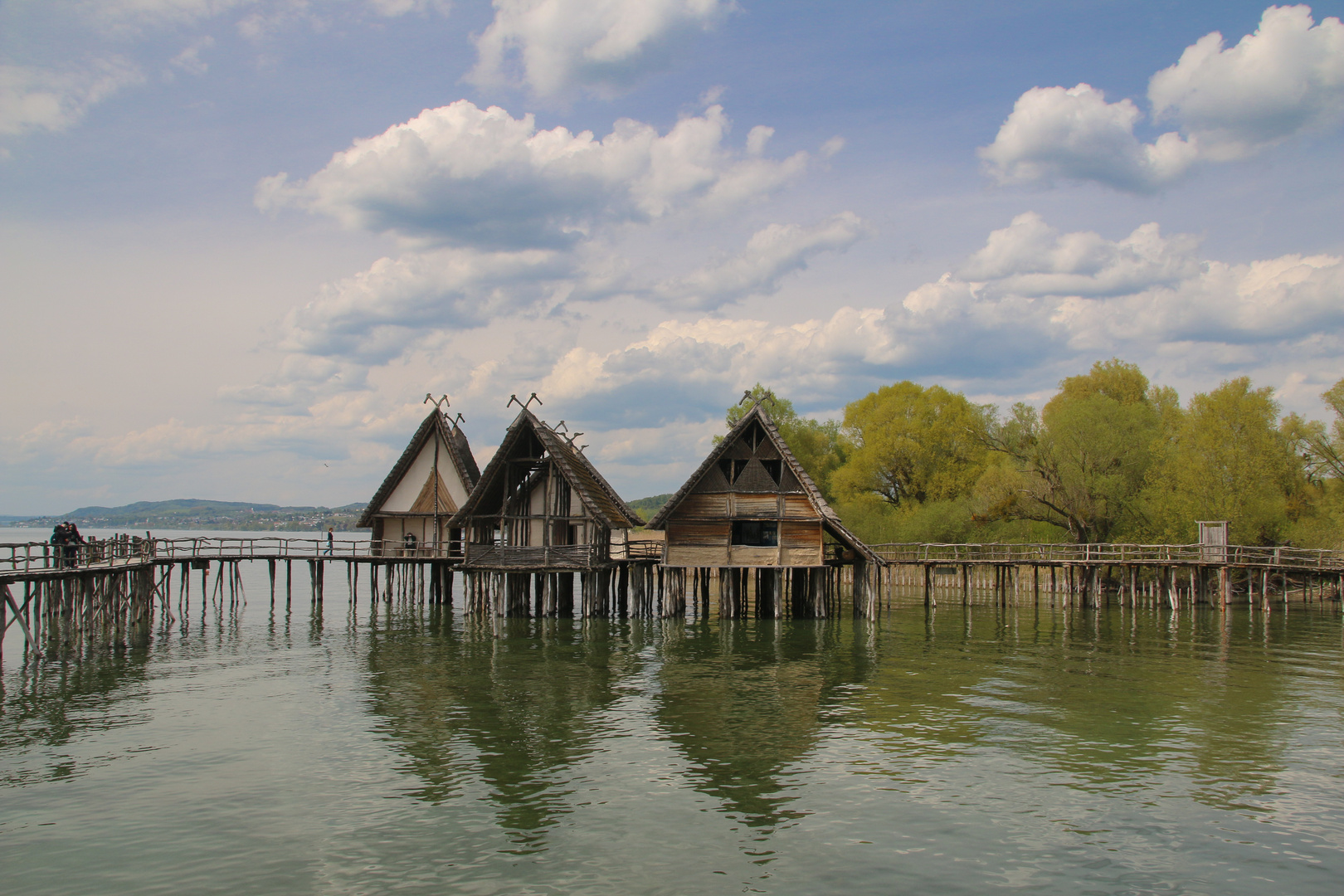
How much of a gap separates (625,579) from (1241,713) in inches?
877

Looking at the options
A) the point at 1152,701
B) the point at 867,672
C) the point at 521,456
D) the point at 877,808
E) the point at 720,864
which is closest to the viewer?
the point at 720,864

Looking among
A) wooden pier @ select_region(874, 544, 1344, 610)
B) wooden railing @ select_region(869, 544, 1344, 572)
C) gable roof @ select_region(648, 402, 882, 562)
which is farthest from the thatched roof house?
wooden railing @ select_region(869, 544, 1344, 572)

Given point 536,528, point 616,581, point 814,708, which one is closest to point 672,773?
point 814,708

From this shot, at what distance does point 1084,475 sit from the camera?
147ft

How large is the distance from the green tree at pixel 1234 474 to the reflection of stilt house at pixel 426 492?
3259 centimetres

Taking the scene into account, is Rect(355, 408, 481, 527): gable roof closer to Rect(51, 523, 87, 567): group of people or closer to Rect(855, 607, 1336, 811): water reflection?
Rect(51, 523, 87, 567): group of people

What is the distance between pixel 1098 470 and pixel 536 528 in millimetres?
28644

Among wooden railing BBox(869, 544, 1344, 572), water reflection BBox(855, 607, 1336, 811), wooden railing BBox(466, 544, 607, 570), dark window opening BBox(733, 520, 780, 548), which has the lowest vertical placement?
water reflection BBox(855, 607, 1336, 811)

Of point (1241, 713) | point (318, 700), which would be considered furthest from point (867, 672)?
point (318, 700)

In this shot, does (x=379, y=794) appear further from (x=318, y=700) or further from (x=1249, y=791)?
(x=1249, y=791)

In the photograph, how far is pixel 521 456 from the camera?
33875 millimetres

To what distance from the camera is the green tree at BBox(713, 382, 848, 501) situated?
61156mm

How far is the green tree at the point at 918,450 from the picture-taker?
53406mm

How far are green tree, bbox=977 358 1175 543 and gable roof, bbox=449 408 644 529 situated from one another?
869 inches
